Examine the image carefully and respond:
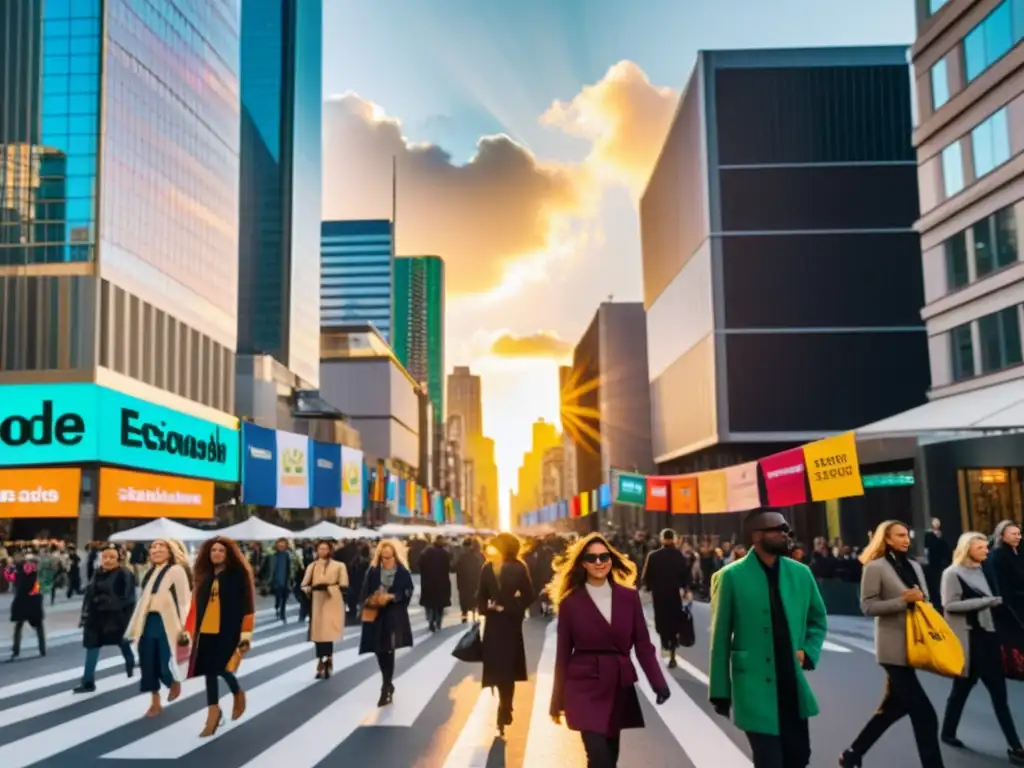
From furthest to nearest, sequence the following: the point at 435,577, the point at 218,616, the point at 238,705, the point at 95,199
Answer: the point at 95,199 < the point at 435,577 < the point at 238,705 < the point at 218,616

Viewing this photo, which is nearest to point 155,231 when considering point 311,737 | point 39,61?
point 39,61

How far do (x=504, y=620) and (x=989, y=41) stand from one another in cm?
2940

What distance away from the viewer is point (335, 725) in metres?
9.45

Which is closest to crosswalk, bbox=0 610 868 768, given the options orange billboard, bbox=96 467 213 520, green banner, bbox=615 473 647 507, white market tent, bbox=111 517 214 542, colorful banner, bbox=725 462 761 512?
colorful banner, bbox=725 462 761 512

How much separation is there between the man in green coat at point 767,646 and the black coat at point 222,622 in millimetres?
5186

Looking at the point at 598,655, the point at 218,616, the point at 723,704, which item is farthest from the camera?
the point at 218,616

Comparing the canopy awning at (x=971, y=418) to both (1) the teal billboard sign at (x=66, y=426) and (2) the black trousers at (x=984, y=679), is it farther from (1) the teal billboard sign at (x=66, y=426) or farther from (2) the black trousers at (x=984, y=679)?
(1) the teal billboard sign at (x=66, y=426)

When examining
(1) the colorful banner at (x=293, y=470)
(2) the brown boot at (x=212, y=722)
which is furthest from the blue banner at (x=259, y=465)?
(2) the brown boot at (x=212, y=722)

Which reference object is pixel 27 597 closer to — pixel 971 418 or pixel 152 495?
pixel 971 418

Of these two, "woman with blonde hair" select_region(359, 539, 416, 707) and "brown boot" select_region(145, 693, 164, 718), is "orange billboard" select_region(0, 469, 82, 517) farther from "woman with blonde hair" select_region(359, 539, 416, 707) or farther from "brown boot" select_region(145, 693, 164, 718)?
"brown boot" select_region(145, 693, 164, 718)

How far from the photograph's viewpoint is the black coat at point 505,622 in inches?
360

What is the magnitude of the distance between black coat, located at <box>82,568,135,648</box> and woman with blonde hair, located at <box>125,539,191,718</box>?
1.55m

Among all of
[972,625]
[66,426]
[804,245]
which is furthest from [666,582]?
[804,245]

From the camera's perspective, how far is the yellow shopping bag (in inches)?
273
